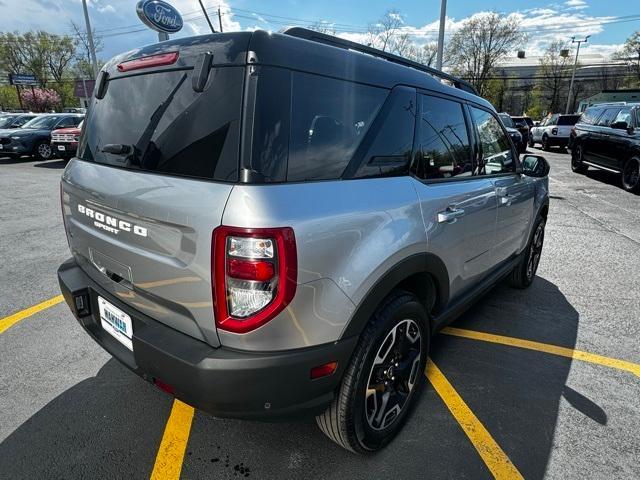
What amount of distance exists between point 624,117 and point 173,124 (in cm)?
1231

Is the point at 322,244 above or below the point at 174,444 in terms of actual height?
above

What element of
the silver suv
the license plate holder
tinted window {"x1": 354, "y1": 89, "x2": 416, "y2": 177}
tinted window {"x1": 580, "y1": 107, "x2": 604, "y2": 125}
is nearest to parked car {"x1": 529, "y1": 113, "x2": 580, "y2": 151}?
tinted window {"x1": 580, "y1": 107, "x2": 604, "y2": 125}

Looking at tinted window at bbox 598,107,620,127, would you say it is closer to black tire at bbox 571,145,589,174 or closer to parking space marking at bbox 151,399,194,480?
black tire at bbox 571,145,589,174

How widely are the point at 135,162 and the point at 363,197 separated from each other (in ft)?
3.51

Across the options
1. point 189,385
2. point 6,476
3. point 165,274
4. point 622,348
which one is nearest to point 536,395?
point 622,348

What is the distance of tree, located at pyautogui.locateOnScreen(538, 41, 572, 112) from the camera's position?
190 ft

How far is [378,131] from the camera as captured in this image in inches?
78.2

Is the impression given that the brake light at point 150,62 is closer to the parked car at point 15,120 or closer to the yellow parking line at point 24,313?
the yellow parking line at point 24,313

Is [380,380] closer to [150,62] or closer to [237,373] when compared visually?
[237,373]

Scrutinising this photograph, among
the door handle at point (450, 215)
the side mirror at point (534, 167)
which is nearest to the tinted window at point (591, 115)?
the side mirror at point (534, 167)

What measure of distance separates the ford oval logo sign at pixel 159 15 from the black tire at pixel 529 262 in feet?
34.7

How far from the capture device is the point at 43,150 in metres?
15.4

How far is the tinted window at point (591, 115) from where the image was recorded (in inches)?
471

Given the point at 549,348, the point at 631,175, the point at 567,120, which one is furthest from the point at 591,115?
the point at 549,348
